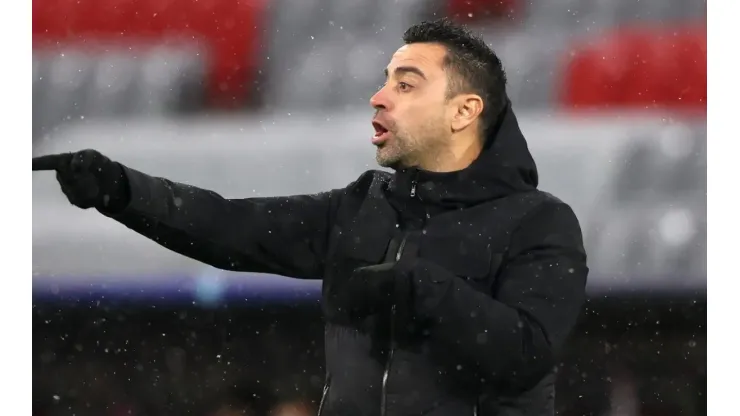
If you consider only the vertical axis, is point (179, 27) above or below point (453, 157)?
above

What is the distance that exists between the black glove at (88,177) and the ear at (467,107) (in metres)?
0.49

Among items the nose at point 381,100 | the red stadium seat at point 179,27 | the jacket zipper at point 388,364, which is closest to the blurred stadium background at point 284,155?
the red stadium seat at point 179,27

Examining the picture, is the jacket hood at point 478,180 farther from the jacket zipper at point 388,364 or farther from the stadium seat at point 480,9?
the stadium seat at point 480,9

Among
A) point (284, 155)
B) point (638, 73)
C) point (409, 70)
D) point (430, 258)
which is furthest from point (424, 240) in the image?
point (638, 73)

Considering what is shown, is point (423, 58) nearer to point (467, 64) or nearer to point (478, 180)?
point (467, 64)

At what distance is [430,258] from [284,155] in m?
1.14

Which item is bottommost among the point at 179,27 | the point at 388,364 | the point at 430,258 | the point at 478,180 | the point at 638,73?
the point at 388,364

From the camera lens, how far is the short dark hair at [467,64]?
127cm

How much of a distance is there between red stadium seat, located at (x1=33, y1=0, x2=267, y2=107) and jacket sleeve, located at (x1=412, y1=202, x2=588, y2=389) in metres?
1.26

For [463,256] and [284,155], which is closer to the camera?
[463,256]

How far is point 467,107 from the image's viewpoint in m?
1.27

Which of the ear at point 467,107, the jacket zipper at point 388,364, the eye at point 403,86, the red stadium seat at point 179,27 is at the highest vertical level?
the red stadium seat at point 179,27

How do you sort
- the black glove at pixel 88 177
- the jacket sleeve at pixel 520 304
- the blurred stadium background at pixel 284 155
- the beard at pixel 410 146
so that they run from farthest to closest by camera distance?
the blurred stadium background at pixel 284 155 < the beard at pixel 410 146 < the black glove at pixel 88 177 < the jacket sleeve at pixel 520 304
